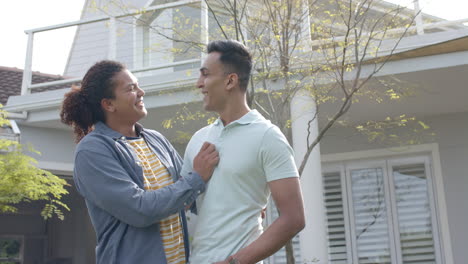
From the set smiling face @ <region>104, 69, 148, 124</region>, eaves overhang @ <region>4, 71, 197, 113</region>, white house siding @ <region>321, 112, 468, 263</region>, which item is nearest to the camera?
smiling face @ <region>104, 69, 148, 124</region>

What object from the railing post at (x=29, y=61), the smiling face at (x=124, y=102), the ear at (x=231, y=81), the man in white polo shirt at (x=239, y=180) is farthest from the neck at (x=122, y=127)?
the railing post at (x=29, y=61)

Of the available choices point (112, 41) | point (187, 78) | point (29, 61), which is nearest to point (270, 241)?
point (187, 78)

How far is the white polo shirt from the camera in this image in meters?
2.13

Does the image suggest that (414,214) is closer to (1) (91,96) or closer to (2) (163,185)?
(2) (163,185)

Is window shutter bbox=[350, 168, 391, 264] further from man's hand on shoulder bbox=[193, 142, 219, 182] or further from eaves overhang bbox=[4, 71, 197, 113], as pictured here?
man's hand on shoulder bbox=[193, 142, 219, 182]

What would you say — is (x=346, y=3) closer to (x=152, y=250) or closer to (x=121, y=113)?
(x=121, y=113)

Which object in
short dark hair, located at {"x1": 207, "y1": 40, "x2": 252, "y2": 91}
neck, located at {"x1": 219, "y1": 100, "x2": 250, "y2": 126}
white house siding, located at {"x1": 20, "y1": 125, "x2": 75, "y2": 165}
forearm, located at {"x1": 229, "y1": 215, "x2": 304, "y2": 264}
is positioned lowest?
forearm, located at {"x1": 229, "y1": 215, "x2": 304, "y2": 264}

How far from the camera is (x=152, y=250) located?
2273 millimetres

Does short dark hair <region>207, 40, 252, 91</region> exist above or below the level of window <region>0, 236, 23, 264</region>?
above

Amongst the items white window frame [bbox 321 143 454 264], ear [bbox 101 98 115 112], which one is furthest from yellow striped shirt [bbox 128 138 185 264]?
white window frame [bbox 321 143 454 264]

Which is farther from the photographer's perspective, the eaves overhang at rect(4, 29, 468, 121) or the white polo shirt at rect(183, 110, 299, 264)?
the eaves overhang at rect(4, 29, 468, 121)

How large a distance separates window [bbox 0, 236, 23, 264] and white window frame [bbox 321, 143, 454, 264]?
21.5ft

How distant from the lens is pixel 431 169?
817cm

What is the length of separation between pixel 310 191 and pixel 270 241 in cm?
473
